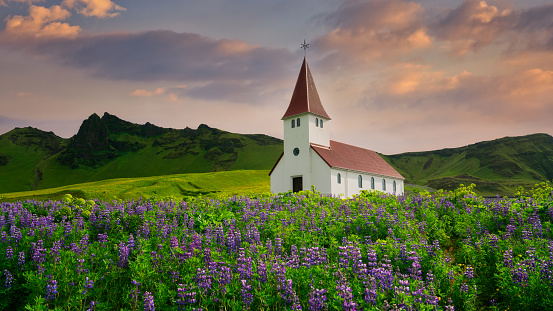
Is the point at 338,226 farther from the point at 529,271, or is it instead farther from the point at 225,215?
the point at 529,271

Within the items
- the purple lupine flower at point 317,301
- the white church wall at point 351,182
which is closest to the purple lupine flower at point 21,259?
the purple lupine flower at point 317,301

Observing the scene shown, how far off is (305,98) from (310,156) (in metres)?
7.82

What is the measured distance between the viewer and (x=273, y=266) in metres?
6.64

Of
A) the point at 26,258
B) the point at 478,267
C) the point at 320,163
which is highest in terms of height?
the point at 320,163

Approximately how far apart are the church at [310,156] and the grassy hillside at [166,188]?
5.96m

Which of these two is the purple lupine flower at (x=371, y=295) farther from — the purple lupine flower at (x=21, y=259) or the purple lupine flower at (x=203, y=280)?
the purple lupine flower at (x=21, y=259)

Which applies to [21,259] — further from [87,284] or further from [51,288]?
[87,284]

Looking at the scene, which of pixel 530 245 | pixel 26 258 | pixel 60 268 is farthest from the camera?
pixel 530 245

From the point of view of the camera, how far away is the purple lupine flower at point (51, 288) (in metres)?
6.21

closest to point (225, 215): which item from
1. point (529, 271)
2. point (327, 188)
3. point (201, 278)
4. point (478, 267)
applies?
point (201, 278)

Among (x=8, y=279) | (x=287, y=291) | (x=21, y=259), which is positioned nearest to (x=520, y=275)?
(x=287, y=291)

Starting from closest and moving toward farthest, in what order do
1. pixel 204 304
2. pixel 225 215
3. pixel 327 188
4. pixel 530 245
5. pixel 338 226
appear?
pixel 204 304 → pixel 530 245 → pixel 338 226 → pixel 225 215 → pixel 327 188

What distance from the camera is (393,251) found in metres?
8.71

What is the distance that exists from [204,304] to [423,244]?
5.89 meters
